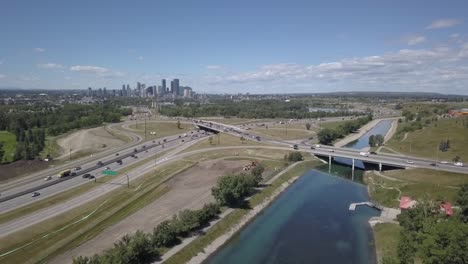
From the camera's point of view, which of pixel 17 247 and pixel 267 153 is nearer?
pixel 17 247

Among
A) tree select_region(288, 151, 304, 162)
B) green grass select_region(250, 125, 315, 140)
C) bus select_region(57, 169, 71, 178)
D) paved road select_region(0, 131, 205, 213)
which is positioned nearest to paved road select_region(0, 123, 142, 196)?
paved road select_region(0, 131, 205, 213)

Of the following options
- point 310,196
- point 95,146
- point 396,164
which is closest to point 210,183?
point 310,196

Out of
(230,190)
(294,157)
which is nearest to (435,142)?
(294,157)

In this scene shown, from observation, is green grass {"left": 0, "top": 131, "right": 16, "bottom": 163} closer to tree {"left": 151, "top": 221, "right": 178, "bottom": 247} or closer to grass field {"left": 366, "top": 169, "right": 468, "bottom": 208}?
tree {"left": 151, "top": 221, "right": 178, "bottom": 247}

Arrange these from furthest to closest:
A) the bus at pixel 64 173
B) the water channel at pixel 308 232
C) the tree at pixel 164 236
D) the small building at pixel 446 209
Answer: the bus at pixel 64 173
the small building at pixel 446 209
the water channel at pixel 308 232
the tree at pixel 164 236

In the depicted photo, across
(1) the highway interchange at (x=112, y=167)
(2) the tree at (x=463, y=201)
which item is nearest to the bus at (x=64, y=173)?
(1) the highway interchange at (x=112, y=167)

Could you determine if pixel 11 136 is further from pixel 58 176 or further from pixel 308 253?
pixel 308 253

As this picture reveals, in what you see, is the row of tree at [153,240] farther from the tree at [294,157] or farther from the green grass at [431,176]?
the green grass at [431,176]
